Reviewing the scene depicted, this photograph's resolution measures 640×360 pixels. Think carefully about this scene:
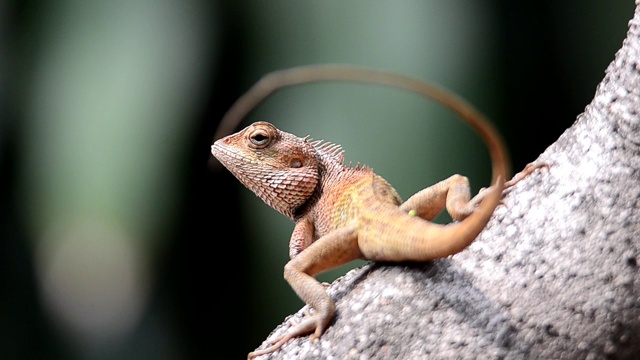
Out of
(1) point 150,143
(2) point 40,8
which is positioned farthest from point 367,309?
(2) point 40,8

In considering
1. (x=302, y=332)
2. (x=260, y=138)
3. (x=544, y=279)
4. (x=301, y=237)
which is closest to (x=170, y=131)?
(x=260, y=138)

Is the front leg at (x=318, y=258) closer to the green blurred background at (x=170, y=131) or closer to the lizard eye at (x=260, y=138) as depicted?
the lizard eye at (x=260, y=138)

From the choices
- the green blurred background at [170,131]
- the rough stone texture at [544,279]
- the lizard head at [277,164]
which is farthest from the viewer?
the green blurred background at [170,131]

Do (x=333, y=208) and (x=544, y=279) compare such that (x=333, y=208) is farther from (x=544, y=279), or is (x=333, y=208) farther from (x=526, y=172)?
(x=544, y=279)

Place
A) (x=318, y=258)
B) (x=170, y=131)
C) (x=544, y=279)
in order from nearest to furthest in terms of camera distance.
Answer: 1. (x=544, y=279)
2. (x=318, y=258)
3. (x=170, y=131)

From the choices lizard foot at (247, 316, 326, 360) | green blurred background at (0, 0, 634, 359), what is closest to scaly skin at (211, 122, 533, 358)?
lizard foot at (247, 316, 326, 360)

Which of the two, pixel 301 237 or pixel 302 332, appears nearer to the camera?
pixel 302 332

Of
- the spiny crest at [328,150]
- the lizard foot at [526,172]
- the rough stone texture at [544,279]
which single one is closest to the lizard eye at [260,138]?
the spiny crest at [328,150]
